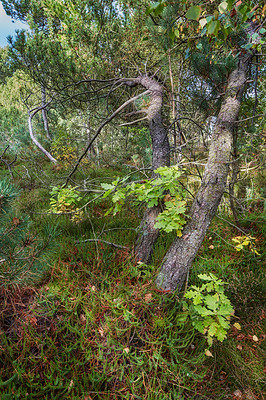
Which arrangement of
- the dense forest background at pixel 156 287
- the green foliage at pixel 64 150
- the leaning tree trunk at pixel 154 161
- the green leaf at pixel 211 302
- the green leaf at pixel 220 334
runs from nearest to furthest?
the dense forest background at pixel 156 287, the green leaf at pixel 220 334, the green leaf at pixel 211 302, the leaning tree trunk at pixel 154 161, the green foliage at pixel 64 150

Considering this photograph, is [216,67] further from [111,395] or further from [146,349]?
[111,395]

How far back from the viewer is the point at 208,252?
295 centimetres

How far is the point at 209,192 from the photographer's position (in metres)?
1.92

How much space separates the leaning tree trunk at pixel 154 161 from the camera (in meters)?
2.34

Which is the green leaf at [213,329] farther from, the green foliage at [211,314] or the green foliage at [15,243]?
the green foliage at [15,243]

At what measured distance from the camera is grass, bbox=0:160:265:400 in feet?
5.02

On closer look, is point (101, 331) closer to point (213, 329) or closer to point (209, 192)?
point (213, 329)

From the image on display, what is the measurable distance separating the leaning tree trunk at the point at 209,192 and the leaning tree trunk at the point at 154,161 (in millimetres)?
348

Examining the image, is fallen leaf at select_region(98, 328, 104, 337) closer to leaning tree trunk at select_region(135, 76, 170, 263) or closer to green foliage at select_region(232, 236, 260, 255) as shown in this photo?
leaning tree trunk at select_region(135, 76, 170, 263)

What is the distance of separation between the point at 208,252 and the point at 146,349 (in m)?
1.66

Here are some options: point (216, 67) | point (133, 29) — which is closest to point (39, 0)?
point (133, 29)

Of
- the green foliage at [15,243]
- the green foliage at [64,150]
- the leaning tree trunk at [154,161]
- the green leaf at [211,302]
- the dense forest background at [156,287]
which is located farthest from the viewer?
the green foliage at [64,150]

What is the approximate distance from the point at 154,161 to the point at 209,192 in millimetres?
834

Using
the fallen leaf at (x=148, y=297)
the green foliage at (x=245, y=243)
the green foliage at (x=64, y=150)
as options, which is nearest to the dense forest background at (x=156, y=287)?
the fallen leaf at (x=148, y=297)
